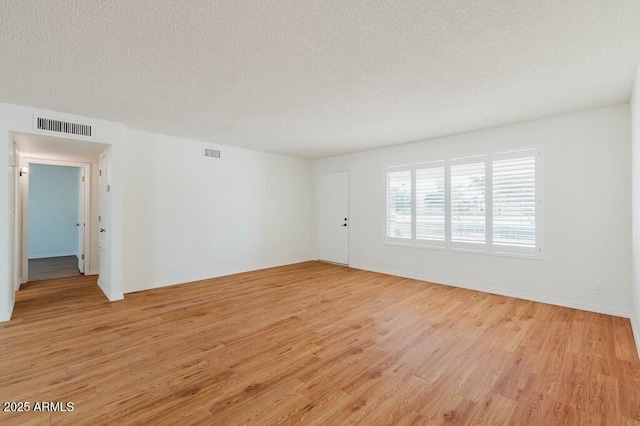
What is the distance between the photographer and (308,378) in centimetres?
222

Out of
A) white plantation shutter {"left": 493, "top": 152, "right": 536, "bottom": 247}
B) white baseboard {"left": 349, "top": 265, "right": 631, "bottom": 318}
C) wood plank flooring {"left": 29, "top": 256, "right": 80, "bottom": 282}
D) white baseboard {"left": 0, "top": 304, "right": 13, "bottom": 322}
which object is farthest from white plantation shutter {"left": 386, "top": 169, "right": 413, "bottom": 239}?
wood plank flooring {"left": 29, "top": 256, "right": 80, "bottom": 282}

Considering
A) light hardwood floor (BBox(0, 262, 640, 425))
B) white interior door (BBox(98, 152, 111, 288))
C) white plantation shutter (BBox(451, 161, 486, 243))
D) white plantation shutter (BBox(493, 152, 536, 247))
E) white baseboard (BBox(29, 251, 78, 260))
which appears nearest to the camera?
light hardwood floor (BBox(0, 262, 640, 425))

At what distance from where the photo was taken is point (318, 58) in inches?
97.0

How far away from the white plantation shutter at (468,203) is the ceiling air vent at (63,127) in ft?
18.7

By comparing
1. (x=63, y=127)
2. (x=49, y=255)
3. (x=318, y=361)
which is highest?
(x=63, y=127)

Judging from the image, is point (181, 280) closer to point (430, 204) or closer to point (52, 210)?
point (430, 204)

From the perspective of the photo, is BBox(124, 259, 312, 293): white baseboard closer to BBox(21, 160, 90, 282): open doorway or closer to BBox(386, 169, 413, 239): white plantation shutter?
BBox(386, 169, 413, 239): white plantation shutter

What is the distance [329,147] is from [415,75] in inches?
128

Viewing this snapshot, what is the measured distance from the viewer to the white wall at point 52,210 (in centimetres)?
759

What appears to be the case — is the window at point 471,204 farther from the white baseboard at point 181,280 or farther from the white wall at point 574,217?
the white baseboard at point 181,280

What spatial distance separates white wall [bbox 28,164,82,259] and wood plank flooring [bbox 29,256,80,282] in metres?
0.45

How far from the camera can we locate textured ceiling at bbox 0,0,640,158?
1887mm

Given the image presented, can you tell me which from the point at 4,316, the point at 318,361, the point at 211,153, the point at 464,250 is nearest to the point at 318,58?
the point at 318,361

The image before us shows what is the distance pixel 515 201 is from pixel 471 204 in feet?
2.06
